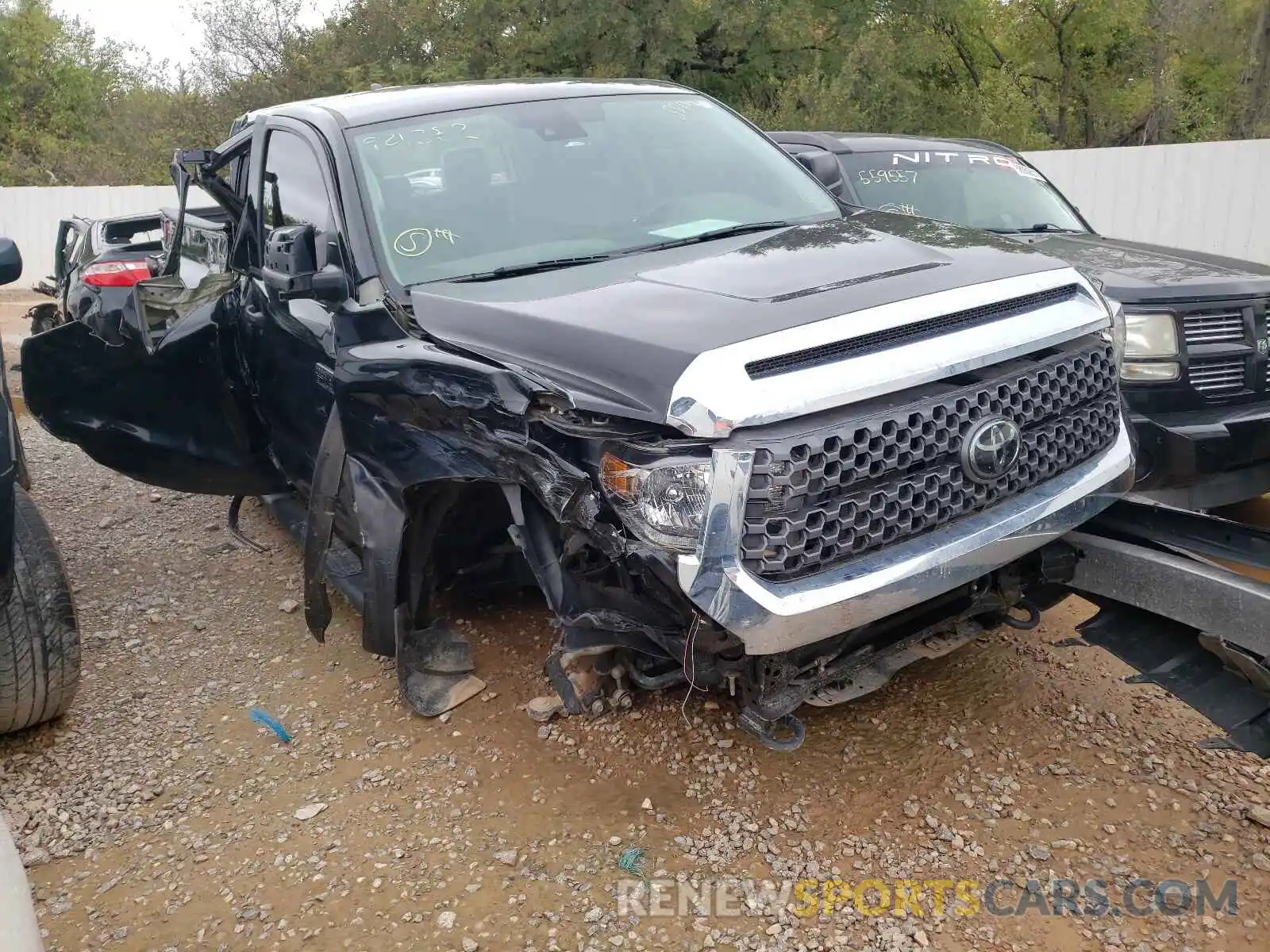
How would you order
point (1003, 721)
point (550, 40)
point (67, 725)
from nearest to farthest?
point (1003, 721) < point (67, 725) < point (550, 40)

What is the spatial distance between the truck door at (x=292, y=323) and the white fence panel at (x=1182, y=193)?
8.79 m

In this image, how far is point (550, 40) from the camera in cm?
2056

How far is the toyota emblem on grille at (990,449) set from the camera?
2686 millimetres

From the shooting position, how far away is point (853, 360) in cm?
253

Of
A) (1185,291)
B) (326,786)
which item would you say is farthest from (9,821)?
(1185,291)

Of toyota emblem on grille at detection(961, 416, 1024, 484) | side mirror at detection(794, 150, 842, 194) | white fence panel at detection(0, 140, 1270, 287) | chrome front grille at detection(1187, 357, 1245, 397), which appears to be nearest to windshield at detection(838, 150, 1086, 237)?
side mirror at detection(794, 150, 842, 194)

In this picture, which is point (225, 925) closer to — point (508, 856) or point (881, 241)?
point (508, 856)

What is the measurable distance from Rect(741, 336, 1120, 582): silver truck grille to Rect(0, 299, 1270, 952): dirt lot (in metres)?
0.92

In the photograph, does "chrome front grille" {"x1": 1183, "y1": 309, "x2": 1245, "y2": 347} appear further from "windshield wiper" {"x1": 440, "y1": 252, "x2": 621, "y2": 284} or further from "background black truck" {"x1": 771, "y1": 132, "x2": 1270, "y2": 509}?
"windshield wiper" {"x1": 440, "y1": 252, "x2": 621, "y2": 284}

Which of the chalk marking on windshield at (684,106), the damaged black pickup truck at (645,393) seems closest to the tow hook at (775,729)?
the damaged black pickup truck at (645,393)

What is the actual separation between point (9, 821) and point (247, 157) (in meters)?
2.82

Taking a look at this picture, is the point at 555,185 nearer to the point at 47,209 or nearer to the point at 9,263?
the point at 9,263

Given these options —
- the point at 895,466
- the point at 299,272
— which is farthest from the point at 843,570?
the point at 299,272

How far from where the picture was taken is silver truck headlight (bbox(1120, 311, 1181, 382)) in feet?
15.0
